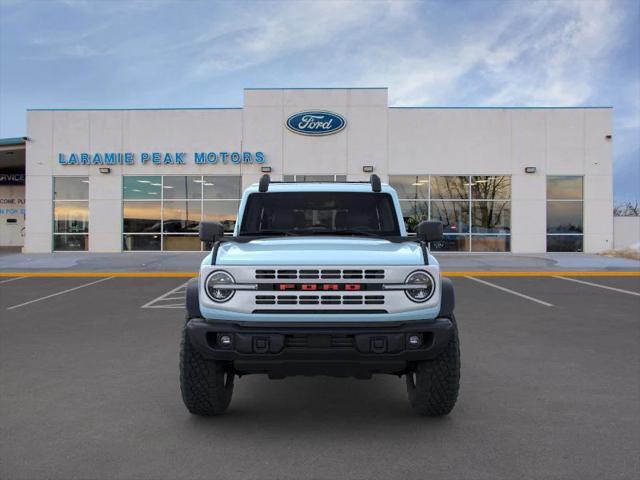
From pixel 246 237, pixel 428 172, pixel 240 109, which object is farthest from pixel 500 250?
pixel 246 237

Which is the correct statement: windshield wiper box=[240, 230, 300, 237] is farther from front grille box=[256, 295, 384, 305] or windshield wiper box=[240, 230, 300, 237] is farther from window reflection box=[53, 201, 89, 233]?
window reflection box=[53, 201, 89, 233]

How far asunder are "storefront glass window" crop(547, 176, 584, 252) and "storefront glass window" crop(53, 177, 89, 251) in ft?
63.9

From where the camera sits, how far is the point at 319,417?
430 centimetres

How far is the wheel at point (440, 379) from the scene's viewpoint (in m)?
3.98

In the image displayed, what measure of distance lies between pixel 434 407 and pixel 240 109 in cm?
2017

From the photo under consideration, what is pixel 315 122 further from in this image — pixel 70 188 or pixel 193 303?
pixel 193 303

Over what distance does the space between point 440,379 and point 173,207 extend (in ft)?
67.1

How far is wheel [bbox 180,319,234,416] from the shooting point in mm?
4008

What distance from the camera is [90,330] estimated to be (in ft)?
25.9

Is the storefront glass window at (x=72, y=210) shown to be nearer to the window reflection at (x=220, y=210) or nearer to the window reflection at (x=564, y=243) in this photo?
the window reflection at (x=220, y=210)

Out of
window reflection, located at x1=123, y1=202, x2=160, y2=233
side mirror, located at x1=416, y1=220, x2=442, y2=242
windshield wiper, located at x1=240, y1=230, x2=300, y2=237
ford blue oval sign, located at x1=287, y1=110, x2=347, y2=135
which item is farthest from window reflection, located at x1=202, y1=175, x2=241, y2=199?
side mirror, located at x1=416, y1=220, x2=442, y2=242

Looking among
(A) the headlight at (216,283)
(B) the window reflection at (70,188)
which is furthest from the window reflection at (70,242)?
(A) the headlight at (216,283)

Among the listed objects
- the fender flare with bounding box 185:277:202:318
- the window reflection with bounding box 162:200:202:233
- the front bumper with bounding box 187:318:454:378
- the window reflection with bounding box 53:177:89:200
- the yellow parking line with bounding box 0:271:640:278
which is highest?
the window reflection with bounding box 53:177:89:200

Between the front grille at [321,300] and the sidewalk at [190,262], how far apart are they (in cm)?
1353
